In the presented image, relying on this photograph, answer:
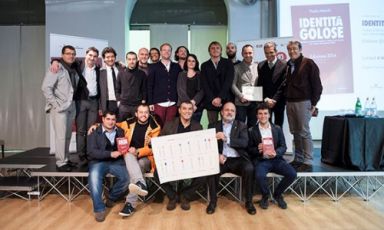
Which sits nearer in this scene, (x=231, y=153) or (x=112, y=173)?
(x=112, y=173)

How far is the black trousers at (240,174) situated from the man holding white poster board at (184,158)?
10cm

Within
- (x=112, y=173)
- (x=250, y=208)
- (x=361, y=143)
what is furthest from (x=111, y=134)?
(x=361, y=143)

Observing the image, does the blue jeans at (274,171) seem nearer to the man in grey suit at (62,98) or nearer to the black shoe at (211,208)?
the black shoe at (211,208)

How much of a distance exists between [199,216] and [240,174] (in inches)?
23.5

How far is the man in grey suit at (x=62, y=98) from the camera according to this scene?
3.98m

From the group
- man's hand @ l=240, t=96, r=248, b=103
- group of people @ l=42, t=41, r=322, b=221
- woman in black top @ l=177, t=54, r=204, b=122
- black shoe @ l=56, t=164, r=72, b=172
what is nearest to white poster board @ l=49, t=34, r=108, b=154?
black shoe @ l=56, t=164, r=72, b=172

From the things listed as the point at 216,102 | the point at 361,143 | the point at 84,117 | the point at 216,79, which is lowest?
the point at 361,143

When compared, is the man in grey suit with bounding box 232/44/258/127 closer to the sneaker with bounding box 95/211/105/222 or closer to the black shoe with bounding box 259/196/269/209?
the black shoe with bounding box 259/196/269/209

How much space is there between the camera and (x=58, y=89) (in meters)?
4.02

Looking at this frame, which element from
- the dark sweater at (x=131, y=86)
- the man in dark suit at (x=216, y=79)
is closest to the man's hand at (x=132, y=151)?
the dark sweater at (x=131, y=86)

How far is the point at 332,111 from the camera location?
6.14 m

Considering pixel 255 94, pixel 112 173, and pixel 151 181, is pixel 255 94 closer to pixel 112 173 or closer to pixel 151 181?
pixel 151 181

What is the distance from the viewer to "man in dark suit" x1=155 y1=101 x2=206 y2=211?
3.71 meters

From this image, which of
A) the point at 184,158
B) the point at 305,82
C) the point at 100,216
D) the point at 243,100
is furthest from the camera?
the point at 243,100
